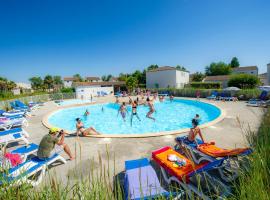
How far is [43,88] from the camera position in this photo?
66.8 m

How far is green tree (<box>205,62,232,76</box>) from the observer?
77375mm

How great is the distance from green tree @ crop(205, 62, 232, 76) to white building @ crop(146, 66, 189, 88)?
1680 inches

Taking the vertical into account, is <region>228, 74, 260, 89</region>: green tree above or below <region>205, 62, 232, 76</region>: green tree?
below

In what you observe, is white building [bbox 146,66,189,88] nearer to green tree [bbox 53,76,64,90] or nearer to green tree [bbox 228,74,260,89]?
green tree [bbox 228,74,260,89]

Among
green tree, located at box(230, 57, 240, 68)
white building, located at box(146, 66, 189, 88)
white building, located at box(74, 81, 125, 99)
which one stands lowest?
white building, located at box(74, 81, 125, 99)

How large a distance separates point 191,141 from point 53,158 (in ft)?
16.0

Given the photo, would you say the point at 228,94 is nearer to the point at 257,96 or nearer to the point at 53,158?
the point at 257,96

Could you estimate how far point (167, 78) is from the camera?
1652 inches

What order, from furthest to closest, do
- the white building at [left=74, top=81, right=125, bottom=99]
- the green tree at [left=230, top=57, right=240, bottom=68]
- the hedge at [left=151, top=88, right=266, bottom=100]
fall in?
1. the green tree at [left=230, top=57, right=240, bottom=68]
2. the white building at [left=74, top=81, right=125, bottom=99]
3. the hedge at [left=151, top=88, right=266, bottom=100]

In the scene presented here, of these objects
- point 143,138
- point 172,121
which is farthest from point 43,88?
point 143,138

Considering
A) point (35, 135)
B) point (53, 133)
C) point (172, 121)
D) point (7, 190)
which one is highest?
point (7, 190)

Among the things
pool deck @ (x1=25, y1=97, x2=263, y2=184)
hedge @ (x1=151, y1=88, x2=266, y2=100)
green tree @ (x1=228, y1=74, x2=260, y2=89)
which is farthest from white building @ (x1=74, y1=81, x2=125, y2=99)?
green tree @ (x1=228, y1=74, x2=260, y2=89)

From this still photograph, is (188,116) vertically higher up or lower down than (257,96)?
lower down

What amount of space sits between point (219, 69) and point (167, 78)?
50415 millimetres
